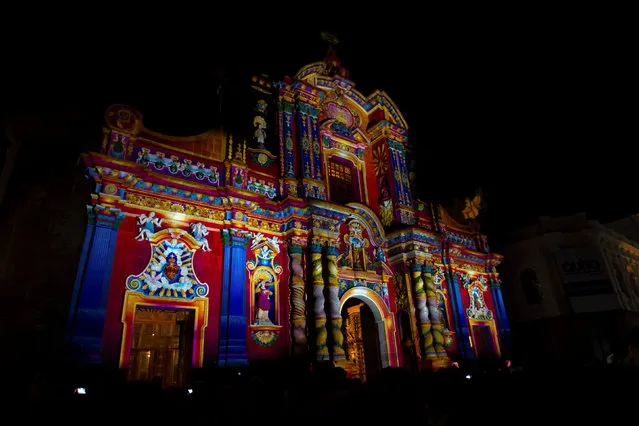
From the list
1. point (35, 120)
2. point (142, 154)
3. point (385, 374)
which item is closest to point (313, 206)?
point (142, 154)

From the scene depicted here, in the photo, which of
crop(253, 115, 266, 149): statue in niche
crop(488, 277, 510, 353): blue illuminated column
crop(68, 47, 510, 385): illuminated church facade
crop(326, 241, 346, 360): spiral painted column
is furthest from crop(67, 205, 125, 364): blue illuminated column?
crop(488, 277, 510, 353): blue illuminated column

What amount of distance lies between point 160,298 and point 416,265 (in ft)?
28.8

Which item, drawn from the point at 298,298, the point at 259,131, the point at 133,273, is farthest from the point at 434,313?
the point at 133,273

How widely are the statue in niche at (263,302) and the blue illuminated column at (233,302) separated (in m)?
0.52

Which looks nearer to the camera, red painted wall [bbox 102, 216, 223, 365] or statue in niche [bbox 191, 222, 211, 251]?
red painted wall [bbox 102, 216, 223, 365]

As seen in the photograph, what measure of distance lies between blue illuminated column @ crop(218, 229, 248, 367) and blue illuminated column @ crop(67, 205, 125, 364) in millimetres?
2692

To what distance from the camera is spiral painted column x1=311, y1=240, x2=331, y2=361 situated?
10.3 m

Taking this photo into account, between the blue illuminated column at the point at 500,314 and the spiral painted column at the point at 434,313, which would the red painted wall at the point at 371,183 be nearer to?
the spiral painted column at the point at 434,313

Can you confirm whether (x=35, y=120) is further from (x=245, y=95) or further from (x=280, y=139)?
(x=280, y=139)

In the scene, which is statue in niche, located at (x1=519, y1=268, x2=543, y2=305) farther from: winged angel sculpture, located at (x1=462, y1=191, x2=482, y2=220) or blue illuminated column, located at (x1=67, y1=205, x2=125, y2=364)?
blue illuminated column, located at (x1=67, y1=205, x2=125, y2=364)

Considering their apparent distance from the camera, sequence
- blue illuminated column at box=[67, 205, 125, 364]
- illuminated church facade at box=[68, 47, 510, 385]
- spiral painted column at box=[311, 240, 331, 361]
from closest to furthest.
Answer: blue illuminated column at box=[67, 205, 125, 364], illuminated church facade at box=[68, 47, 510, 385], spiral painted column at box=[311, 240, 331, 361]

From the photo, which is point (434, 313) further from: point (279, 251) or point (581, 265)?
point (581, 265)

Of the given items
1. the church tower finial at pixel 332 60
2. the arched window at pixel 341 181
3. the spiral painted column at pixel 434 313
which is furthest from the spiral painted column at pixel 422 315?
the church tower finial at pixel 332 60

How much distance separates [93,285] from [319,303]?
5722 mm
